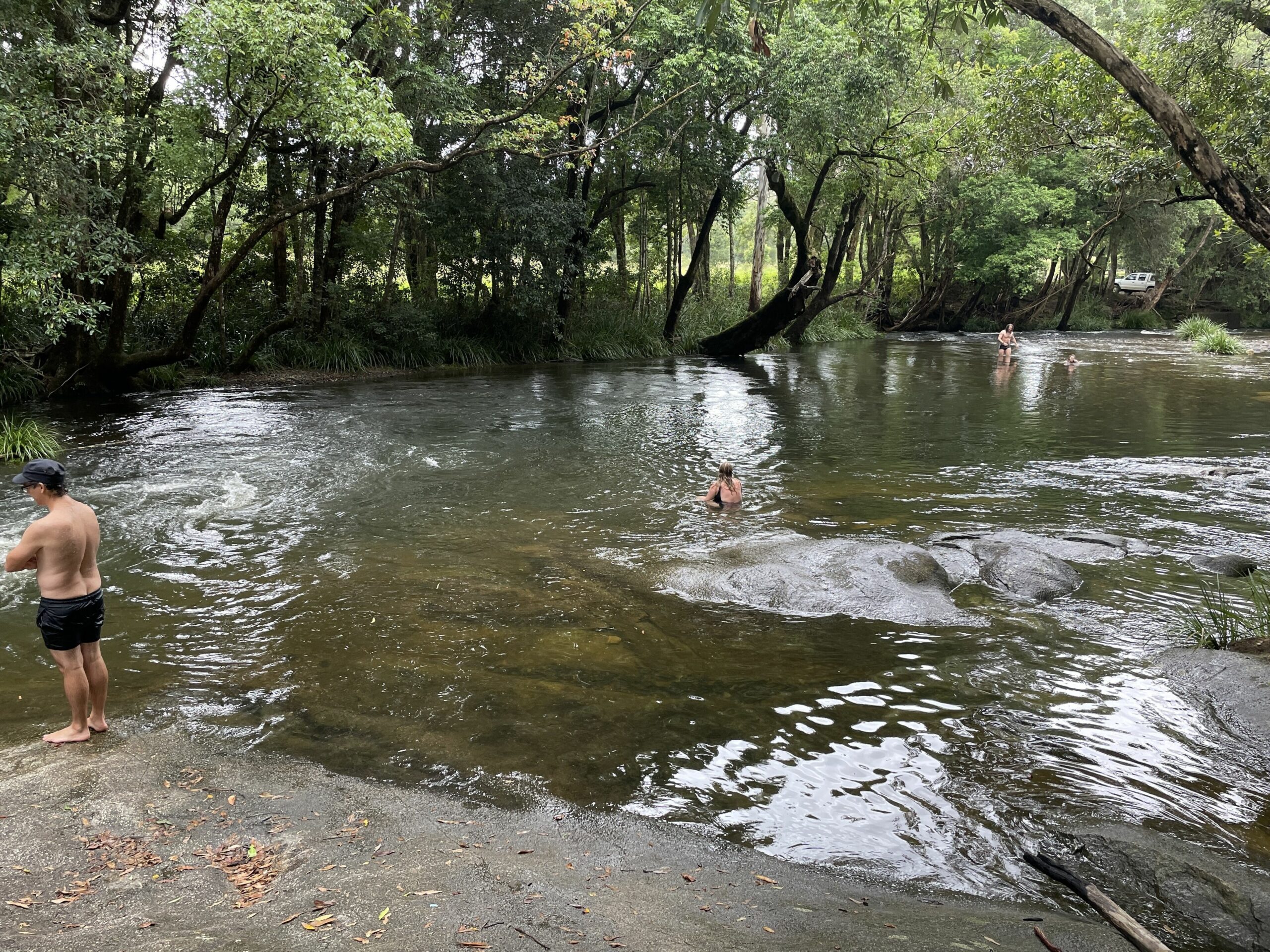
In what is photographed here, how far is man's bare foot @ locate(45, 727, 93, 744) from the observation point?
4621 mm

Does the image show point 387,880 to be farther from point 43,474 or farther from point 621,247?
point 621,247

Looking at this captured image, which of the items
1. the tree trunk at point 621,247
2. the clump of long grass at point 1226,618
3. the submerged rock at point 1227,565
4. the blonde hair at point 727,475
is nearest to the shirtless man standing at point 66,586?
the blonde hair at point 727,475

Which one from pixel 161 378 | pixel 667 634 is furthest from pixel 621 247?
pixel 667 634

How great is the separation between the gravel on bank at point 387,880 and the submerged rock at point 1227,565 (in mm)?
5743

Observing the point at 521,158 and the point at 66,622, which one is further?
the point at 521,158

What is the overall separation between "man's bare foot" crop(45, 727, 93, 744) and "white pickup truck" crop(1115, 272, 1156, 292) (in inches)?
2170

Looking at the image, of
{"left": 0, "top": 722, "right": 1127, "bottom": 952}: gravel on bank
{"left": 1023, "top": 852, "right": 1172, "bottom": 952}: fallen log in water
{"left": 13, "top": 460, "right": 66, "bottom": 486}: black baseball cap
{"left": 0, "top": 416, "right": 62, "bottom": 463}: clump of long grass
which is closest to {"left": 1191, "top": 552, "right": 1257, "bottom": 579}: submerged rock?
{"left": 1023, "top": 852, "right": 1172, "bottom": 952}: fallen log in water

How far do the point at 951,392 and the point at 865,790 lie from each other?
60.9 feet

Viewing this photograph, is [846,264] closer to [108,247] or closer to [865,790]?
[108,247]

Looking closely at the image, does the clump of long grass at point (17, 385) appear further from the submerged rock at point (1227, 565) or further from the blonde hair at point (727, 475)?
the submerged rock at point (1227, 565)

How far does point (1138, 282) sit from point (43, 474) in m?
55.1

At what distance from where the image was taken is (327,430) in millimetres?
15023

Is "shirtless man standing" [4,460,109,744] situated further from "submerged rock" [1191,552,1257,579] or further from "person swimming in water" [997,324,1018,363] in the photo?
"person swimming in water" [997,324,1018,363]

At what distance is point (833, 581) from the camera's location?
7.28m
